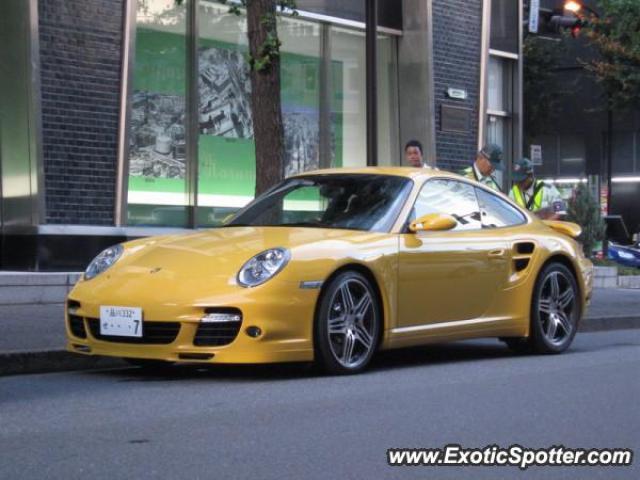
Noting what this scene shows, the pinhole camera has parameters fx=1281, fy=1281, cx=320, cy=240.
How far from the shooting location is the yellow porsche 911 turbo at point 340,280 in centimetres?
759

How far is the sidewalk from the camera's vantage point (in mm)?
8297

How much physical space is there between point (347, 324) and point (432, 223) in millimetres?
1026

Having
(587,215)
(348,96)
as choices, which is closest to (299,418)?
(348,96)

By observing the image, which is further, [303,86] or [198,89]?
[303,86]

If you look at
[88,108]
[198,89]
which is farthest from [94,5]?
[198,89]

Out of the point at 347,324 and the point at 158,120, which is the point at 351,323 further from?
the point at 158,120

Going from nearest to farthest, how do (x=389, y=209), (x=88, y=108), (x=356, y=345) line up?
(x=356, y=345) → (x=389, y=209) → (x=88, y=108)

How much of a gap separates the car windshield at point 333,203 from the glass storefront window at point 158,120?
6.24 m

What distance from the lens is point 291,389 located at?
24.2 feet

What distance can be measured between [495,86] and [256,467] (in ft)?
57.0

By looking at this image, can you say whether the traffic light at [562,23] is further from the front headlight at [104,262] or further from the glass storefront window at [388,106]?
the front headlight at [104,262]

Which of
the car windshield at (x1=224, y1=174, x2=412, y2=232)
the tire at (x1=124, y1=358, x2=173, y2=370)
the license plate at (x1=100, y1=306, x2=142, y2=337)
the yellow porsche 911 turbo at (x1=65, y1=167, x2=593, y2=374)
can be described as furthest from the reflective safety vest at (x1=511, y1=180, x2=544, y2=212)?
the license plate at (x1=100, y1=306, x2=142, y2=337)

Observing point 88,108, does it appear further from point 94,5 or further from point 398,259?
point 398,259

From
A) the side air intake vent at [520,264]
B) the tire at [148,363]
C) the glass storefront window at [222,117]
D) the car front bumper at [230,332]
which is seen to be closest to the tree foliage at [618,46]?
the glass storefront window at [222,117]
